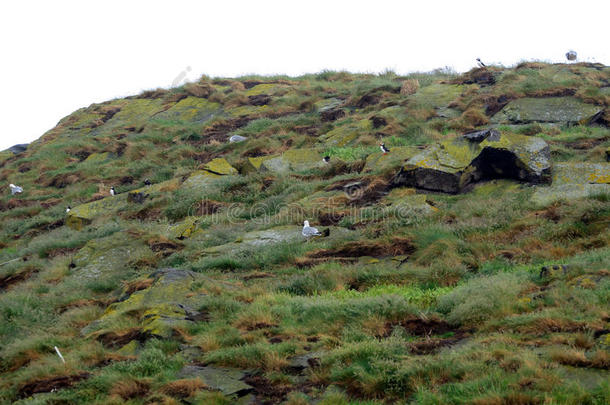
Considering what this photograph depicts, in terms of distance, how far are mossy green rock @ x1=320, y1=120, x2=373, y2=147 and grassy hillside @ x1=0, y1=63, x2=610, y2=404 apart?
0.38 ft

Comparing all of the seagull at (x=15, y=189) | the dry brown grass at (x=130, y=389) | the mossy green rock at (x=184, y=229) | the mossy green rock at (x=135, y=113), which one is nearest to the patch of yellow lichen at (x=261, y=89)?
the mossy green rock at (x=135, y=113)

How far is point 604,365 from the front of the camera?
5031 millimetres

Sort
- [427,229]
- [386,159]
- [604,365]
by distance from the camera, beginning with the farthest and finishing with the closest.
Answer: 1. [386,159]
2. [427,229]
3. [604,365]

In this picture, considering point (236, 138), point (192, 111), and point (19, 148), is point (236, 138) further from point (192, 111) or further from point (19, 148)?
point (19, 148)

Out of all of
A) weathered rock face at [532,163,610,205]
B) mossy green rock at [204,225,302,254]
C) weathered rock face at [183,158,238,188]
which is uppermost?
weathered rock face at [183,158,238,188]

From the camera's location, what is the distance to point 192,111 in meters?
31.8

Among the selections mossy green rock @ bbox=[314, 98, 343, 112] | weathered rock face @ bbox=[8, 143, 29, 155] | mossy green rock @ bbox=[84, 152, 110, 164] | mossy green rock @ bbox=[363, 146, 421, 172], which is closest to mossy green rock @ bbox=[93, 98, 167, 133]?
mossy green rock @ bbox=[84, 152, 110, 164]

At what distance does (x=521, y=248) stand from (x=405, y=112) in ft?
46.2

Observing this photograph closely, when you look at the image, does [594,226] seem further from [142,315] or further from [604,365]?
[142,315]

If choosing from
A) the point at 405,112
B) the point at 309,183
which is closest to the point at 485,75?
the point at 405,112

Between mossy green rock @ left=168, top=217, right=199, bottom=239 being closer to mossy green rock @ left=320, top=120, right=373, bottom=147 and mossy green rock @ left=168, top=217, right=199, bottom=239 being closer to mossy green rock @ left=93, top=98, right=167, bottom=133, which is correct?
mossy green rock @ left=320, top=120, right=373, bottom=147

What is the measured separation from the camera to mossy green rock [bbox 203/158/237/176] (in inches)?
766

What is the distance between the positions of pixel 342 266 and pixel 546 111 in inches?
548

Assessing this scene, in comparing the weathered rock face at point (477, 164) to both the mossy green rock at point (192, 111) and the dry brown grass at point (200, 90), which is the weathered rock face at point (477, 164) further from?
the dry brown grass at point (200, 90)
